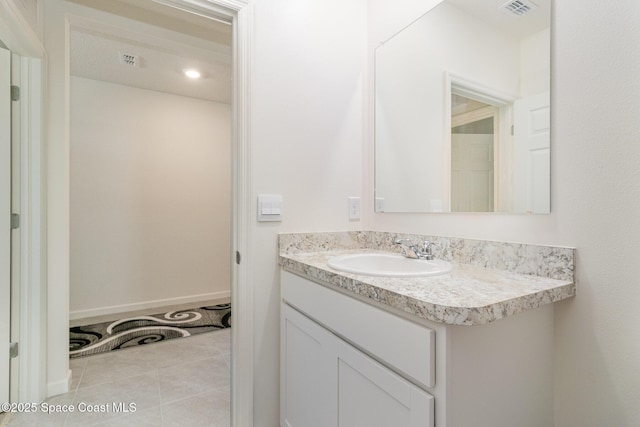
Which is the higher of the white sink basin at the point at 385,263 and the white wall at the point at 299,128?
the white wall at the point at 299,128

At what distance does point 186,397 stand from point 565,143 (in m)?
2.15

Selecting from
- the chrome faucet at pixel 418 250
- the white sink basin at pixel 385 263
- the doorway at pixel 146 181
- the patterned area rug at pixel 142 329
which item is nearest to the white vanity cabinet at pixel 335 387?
the white sink basin at pixel 385 263

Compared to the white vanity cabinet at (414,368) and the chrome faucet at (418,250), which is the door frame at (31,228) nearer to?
the white vanity cabinet at (414,368)

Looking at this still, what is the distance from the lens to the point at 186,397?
1.76 meters

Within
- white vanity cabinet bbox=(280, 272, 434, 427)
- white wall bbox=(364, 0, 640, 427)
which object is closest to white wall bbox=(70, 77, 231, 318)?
white vanity cabinet bbox=(280, 272, 434, 427)

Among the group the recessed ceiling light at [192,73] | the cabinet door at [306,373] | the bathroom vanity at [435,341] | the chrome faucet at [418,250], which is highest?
the recessed ceiling light at [192,73]

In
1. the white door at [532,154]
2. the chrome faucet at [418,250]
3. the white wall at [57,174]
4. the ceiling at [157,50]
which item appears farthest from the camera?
the ceiling at [157,50]

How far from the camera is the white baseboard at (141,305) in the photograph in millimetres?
2945

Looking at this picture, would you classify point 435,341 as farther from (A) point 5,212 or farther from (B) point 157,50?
(B) point 157,50

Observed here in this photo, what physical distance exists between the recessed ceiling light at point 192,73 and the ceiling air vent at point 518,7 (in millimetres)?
2550

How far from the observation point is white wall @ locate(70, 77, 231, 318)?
296cm

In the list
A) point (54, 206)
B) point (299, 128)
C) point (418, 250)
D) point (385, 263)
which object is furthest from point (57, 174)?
point (418, 250)

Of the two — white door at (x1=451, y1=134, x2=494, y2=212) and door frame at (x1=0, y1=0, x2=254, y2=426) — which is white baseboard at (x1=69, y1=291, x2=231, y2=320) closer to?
door frame at (x1=0, y1=0, x2=254, y2=426)

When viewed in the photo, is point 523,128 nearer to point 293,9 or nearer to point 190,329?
point 293,9
